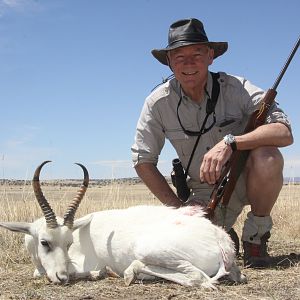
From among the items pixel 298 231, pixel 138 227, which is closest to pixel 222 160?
pixel 138 227

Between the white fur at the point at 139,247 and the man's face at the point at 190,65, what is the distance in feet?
4.68

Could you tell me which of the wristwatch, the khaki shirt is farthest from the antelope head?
the wristwatch

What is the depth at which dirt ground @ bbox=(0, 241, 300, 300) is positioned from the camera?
407cm

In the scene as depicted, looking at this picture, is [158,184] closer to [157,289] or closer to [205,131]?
[205,131]

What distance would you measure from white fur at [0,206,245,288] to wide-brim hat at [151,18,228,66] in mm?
1750

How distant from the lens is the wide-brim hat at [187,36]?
18.7 feet

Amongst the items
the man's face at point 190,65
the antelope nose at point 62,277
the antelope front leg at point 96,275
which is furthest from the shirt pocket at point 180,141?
the antelope nose at point 62,277

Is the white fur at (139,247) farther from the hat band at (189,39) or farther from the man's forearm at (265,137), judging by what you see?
the hat band at (189,39)

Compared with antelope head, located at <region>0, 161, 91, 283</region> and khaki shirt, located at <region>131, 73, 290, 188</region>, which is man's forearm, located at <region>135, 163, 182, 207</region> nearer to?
khaki shirt, located at <region>131, 73, 290, 188</region>

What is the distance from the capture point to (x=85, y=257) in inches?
210

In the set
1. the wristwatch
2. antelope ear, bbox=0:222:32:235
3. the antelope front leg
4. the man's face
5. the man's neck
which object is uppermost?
the man's face

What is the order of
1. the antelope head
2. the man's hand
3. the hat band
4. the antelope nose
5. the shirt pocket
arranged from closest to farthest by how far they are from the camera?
the antelope nose
the antelope head
the man's hand
the hat band
the shirt pocket

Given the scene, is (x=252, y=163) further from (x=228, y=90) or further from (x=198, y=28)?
(x=198, y=28)

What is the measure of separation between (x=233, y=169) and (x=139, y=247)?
4.58 feet
